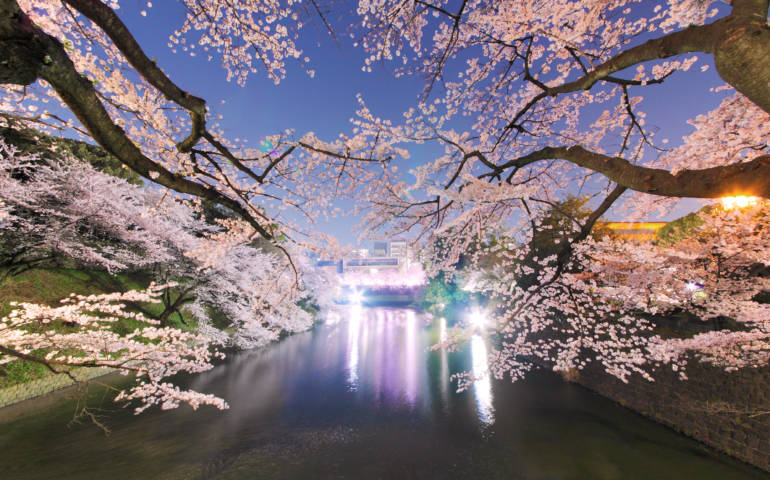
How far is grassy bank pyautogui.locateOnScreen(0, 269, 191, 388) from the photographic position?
259 inches

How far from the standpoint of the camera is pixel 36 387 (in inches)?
266

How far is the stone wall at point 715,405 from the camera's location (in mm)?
4875

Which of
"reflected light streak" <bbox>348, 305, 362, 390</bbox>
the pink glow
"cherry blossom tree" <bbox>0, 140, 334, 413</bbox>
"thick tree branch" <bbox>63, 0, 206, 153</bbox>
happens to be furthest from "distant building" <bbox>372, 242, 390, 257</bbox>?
"thick tree branch" <bbox>63, 0, 206, 153</bbox>

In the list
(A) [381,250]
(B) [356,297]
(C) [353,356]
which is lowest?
(C) [353,356]

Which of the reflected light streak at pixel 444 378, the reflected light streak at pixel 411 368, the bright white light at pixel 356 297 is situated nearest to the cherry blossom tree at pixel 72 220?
the reflected light streak at pixel 411 368

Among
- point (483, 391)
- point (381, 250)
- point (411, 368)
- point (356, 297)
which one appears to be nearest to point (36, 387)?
point (411, 368)

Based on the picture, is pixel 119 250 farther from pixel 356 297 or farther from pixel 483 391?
pixel 356 297

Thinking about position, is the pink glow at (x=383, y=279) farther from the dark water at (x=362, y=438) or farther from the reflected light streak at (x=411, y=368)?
the dark water at (x=362, y=438)

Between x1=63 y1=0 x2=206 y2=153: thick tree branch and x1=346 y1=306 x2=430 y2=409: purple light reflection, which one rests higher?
x1=63 y1=0 x2=206 y2=153: thick tree branch

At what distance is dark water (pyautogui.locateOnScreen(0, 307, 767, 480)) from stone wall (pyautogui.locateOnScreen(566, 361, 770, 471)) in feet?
0.93

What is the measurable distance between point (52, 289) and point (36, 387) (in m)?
3.36

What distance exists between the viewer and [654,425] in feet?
21.4

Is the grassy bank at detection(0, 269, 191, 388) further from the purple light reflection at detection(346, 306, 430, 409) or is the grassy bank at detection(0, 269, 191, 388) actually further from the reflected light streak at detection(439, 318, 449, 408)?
the reflected light streak at detection(439, 318, 449, 408)

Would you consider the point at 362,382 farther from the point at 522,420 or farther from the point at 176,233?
the point at 176,233
